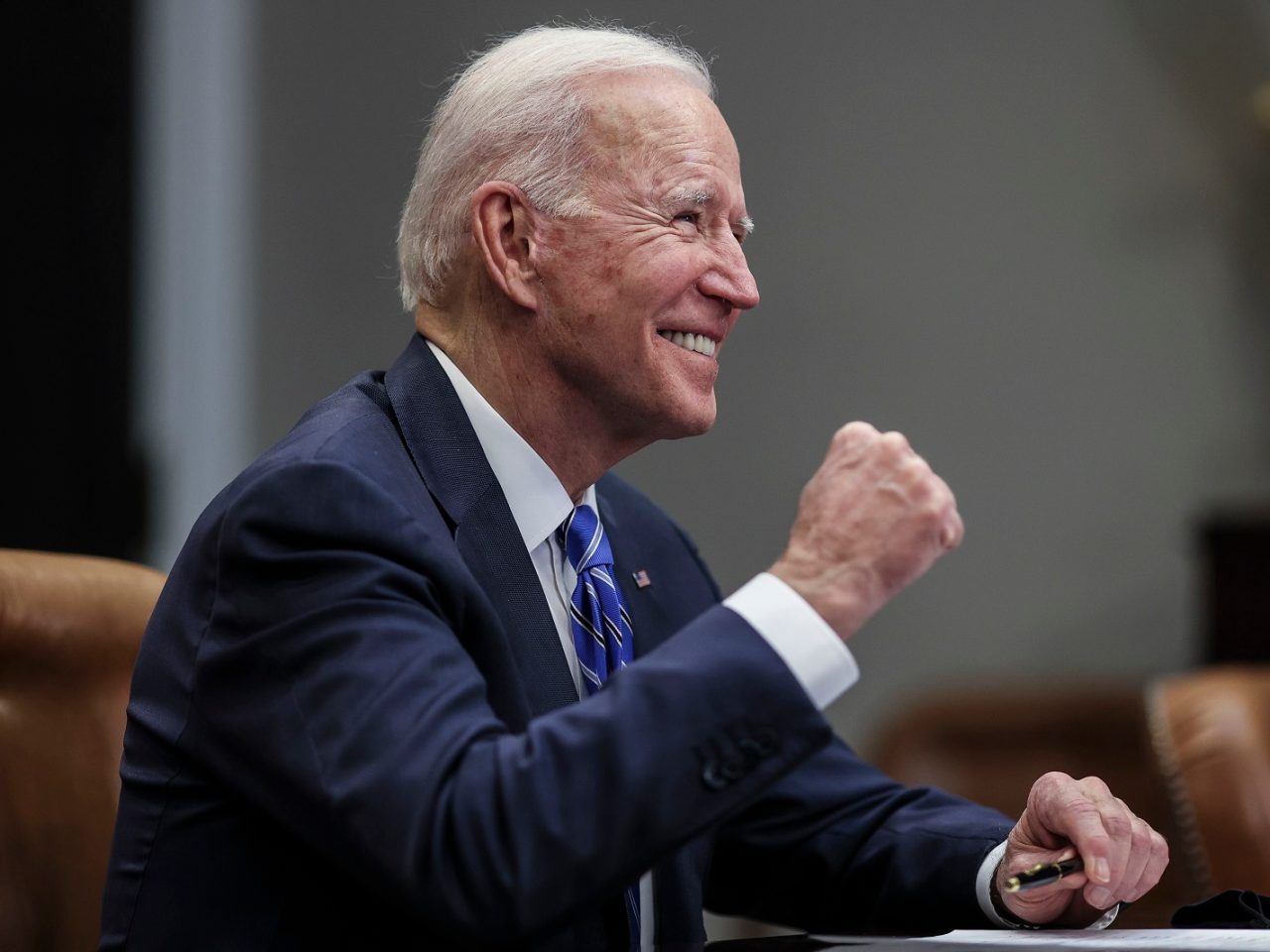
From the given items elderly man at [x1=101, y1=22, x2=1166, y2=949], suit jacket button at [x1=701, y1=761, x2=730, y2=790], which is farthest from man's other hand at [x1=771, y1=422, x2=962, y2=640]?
suit jacket button at [x1=701, y1=761, x2=730, y2=790]

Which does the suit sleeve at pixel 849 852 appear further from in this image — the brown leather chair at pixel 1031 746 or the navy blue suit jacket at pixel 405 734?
the brown leather chair at pixel 1031 746

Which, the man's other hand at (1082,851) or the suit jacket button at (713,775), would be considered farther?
the man's other hand at (1082,851)

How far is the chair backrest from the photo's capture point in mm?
1811

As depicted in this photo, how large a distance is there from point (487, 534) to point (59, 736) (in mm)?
497

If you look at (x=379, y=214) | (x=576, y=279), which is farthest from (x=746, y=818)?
(x=379, y=214)

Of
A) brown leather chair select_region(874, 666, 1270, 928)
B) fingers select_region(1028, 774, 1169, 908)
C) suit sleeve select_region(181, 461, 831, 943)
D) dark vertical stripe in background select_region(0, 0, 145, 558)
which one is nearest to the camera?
suit sleeve select_region(181, 461, 831, 943)

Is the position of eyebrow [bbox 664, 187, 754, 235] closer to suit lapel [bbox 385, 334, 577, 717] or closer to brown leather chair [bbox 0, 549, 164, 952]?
suit lapel [bbox 385, 334, 577, 717]

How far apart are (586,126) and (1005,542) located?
2.43 metres

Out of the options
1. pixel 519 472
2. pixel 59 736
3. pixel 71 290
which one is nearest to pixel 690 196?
pixel 519 472

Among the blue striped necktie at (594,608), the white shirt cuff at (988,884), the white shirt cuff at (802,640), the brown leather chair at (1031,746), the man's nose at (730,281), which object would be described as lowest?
the brown leather chair at (1031,746)

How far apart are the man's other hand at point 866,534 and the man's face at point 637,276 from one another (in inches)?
14.0

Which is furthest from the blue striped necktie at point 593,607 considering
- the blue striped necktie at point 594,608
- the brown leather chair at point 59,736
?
the brown leather chair at point 59,736

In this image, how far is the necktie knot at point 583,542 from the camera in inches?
57.4

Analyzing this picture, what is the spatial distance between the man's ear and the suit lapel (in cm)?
16
